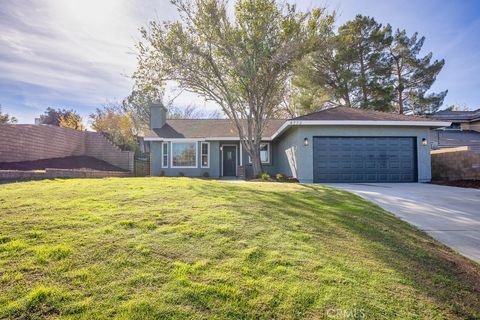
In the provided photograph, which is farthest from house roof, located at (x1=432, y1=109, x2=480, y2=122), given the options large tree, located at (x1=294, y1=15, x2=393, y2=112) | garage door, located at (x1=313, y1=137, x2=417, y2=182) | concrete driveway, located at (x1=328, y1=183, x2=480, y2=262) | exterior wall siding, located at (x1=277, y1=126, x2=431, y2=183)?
concrete driveway, located at (x1=328, y1=183, x2=480, y2=262)

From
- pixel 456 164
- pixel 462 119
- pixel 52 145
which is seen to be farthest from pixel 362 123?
pixel 462 119

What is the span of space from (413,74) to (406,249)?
24974 mm

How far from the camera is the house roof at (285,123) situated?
40.7 feet

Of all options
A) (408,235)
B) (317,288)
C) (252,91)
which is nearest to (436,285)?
(317,288)

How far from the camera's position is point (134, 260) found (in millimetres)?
2654

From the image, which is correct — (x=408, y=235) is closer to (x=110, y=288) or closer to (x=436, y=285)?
(x=436, y=285)

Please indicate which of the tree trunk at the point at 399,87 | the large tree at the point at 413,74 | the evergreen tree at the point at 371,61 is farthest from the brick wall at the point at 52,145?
the large tree at the point at 413,74

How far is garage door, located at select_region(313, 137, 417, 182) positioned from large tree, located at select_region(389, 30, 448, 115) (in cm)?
1278

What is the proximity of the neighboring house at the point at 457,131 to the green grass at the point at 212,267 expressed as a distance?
18763 millimetres

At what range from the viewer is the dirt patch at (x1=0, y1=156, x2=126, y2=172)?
1160 cm

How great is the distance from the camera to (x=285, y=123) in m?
12.9

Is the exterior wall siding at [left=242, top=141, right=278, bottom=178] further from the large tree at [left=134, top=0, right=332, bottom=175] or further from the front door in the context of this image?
the large tree at [left=134, top=0, right=332, bottom=175]

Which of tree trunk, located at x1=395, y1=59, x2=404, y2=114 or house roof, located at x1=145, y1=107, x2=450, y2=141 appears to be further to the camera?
tree trunk, located at x1=395, y1=59, x2=404, y2=114

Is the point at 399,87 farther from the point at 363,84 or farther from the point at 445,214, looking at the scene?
the point at 445,214
